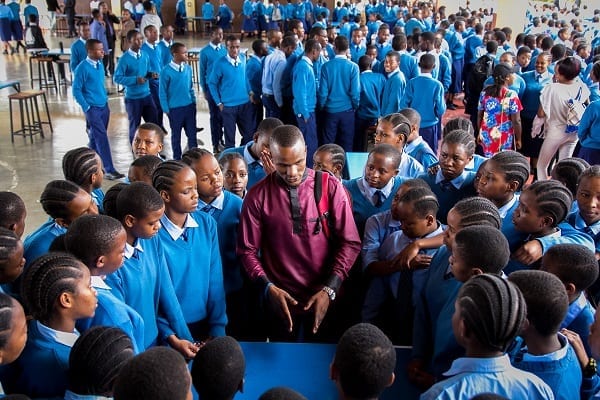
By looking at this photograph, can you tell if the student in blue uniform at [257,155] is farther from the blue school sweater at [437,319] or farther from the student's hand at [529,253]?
the student's hand at [529,253]

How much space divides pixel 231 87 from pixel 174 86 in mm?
747

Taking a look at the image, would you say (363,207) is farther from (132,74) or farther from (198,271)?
(132,74)

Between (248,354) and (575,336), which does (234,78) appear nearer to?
(248,354)

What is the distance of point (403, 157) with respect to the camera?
3840 millimetres

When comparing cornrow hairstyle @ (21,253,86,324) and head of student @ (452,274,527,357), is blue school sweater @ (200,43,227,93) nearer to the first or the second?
cornrow hairstyle @ (21,253,86,324)

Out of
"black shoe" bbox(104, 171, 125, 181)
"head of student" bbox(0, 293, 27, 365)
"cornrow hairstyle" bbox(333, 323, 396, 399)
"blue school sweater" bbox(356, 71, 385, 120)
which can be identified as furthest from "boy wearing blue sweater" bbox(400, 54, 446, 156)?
"head of student" bbox(0, 293, 27, 365)

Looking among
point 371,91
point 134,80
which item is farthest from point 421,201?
point 134,80

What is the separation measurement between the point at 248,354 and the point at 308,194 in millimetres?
797

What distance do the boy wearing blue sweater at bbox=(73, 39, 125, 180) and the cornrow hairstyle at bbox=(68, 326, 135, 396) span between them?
17.2 feet

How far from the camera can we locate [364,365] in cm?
150

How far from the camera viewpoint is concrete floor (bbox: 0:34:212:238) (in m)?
6.25

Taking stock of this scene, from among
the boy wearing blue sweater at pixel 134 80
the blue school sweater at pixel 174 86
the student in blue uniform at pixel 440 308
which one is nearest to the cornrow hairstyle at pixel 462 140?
the student in blue uniform at pixel 440 308

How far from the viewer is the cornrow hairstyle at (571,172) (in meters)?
3.18

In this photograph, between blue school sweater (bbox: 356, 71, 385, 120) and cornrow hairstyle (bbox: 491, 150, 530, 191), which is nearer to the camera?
cornrow hairstyle (bbox: 491, 150, 530, 191)
